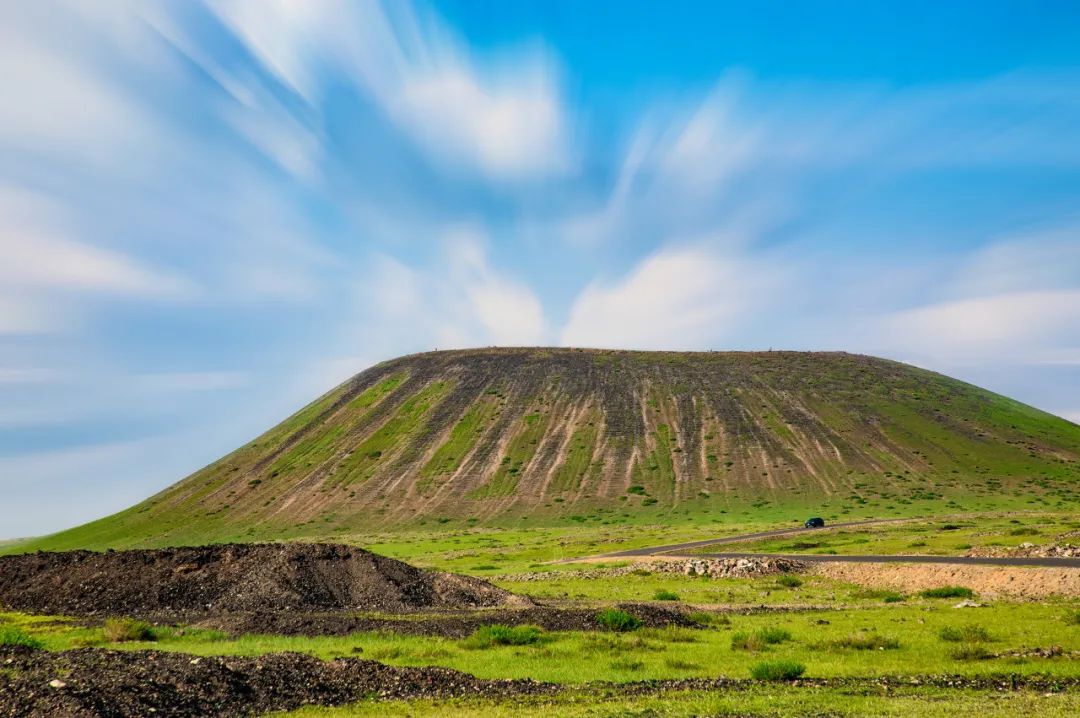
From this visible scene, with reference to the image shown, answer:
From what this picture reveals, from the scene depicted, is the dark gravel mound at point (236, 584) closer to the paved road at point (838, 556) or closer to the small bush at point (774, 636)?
the small bush at point (774, 636)

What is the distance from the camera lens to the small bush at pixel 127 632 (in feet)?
91.0

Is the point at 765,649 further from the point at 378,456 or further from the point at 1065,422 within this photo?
the point at 1065,422

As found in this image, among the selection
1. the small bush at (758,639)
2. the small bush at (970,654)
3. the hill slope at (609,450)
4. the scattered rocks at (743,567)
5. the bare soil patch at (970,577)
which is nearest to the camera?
the small bush at (970,654)

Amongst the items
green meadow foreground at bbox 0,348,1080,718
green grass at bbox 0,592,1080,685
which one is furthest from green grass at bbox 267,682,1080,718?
green grass at bbox 0,592,1080,685

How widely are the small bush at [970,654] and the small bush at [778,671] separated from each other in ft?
18.2

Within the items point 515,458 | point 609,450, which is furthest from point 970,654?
point 609,450

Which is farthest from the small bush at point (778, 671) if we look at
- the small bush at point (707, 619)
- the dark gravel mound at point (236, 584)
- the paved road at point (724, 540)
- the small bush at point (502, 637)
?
the paved road at point (724, 540)

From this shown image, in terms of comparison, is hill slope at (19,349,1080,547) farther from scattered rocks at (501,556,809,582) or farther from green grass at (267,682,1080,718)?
green grass at (267,682,1080,718)

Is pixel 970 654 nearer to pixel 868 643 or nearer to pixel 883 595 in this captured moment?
pixel 868 643

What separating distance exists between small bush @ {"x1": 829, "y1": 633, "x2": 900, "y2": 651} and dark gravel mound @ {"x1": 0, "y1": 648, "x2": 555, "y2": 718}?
10.9 m

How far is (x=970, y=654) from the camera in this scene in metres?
21.1

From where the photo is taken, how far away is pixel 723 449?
486 ft

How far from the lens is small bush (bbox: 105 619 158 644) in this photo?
27736mm

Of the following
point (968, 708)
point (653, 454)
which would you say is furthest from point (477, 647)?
point (653, 454)
